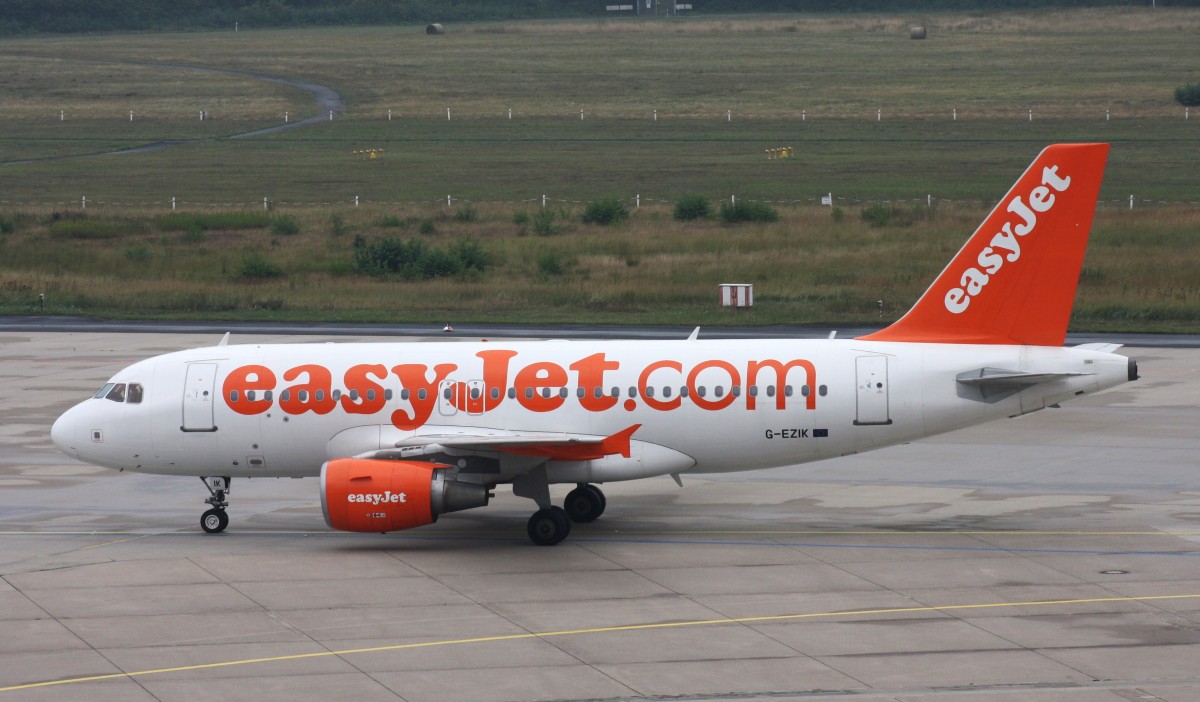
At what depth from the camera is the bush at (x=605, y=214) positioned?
8662 centimetres

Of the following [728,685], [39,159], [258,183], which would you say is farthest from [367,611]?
[39,159]

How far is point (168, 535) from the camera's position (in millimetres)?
32094

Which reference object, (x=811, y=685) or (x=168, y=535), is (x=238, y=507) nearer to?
(x=168, y=535)

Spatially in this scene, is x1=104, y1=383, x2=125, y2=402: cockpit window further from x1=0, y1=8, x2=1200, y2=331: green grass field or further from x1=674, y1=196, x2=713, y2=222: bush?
x1=674, y1=196, x2=713, y2=222: bush

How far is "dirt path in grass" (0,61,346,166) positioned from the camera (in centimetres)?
13125

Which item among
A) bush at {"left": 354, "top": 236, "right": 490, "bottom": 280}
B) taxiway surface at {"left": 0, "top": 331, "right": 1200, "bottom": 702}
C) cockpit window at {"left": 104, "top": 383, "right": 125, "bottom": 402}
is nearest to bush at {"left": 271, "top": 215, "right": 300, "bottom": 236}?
bush at {"left": 354, "top": 236, "right": 490, "bottom": 280}

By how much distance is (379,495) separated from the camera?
29078mm

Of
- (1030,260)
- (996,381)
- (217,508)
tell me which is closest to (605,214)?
(217,508)

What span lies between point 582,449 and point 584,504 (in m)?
2.80

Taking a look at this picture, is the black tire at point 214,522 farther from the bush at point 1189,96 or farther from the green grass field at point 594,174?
the bush at point 1189,96

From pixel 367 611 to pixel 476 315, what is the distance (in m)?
39.1

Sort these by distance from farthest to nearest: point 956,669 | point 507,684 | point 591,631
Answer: point 591,631 → point 956,669 → point 507,684

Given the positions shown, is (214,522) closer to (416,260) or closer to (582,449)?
(582,449)

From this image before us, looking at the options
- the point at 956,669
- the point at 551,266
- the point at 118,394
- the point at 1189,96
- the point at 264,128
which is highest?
the point at 264,128
